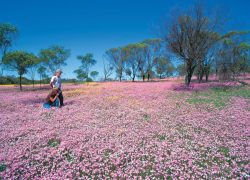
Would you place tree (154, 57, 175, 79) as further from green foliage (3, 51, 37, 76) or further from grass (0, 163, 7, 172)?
grass (0, 163, 7, 172)

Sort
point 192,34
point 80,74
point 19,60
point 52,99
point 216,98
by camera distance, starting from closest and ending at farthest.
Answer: point 52,99 < point 216,98 < point 192,34 < point 19,60 < point 80,74

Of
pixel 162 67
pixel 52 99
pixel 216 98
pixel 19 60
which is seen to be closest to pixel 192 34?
pixel 216 98

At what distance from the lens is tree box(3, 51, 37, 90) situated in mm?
32438

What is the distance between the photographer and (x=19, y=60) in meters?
33.1

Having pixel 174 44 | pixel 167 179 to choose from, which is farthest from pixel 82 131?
pixel 174 44

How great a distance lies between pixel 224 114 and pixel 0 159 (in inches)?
412

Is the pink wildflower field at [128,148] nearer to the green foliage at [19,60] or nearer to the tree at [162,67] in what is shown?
the green foliage at [19,60]

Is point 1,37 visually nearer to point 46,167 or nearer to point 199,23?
point 199,23

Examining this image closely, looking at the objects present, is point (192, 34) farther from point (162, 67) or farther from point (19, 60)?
point (162, 67)

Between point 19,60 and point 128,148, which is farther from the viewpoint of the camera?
point 19,60

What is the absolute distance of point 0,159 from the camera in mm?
4871

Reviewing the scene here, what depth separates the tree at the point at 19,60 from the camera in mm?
32438

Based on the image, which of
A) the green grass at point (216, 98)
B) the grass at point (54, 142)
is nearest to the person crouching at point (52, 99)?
the grass at point (54, 142)

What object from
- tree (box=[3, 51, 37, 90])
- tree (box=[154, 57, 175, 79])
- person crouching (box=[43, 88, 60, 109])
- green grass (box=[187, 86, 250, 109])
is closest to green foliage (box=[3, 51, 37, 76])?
tree (box=[3, 51, 37, 90])
